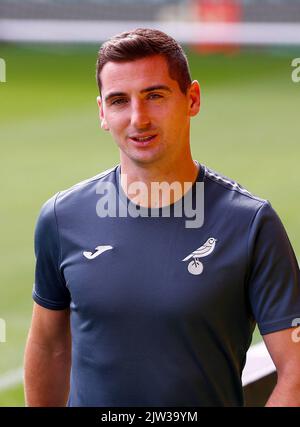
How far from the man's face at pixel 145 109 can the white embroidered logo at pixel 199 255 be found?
28cm

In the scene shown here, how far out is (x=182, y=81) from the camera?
3.03 m

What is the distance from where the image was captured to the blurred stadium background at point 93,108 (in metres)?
9.97

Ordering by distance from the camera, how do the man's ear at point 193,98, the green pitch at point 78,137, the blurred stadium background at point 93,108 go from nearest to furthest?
1. the man's ear at point 193,98
2. the green pitch at point 78,137
3. the blurred stadium background at point 93,108

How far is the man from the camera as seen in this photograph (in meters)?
2.89

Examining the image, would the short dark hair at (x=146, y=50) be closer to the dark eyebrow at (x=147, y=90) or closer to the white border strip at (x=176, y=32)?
the dark eyebrow at (x=147, y=90)

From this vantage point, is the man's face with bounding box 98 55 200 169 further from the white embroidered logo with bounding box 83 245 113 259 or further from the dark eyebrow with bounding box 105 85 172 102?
the white embroidered logo with bounding box 83 245 113 259

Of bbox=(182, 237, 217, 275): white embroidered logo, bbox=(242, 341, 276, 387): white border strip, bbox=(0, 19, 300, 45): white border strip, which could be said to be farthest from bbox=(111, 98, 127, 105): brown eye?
bbox=(0, 19, 300, 45): white border strip

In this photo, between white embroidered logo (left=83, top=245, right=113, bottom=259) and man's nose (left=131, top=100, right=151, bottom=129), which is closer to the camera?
man's nose (left=131, top=100, right=151, bottom=129)

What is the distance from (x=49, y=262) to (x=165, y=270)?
16.7 inches

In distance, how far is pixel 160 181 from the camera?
119 inches

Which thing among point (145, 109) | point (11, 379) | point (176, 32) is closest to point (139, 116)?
point (145, 109)

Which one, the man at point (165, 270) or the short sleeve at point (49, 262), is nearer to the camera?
the man at point (165, 270)

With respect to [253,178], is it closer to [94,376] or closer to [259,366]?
[259,366]

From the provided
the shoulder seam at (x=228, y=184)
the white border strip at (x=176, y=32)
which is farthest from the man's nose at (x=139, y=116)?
the white border strip at (x=176, y=32)
